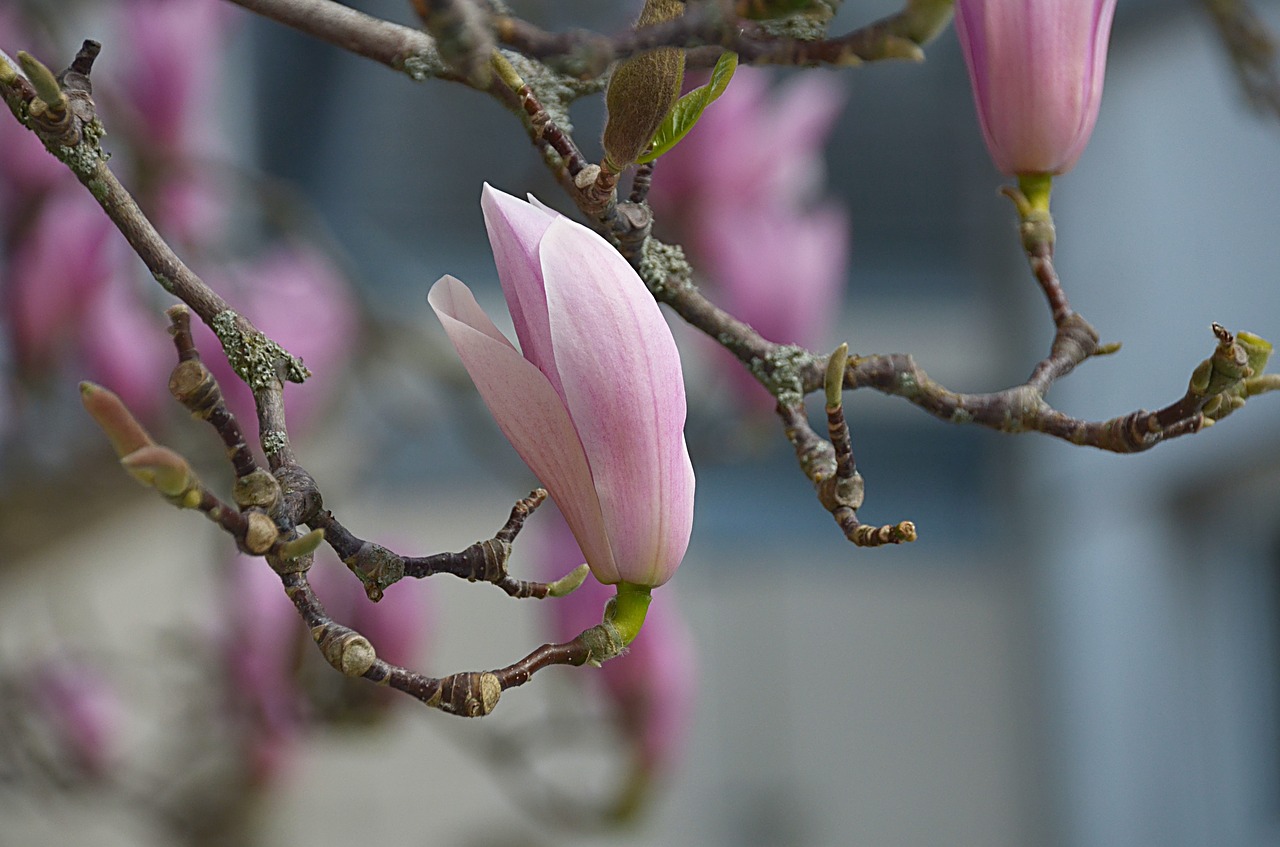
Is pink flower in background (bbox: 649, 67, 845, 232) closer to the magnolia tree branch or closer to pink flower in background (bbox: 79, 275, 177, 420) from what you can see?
pink flower in background (bbox: 79, 275, 177, 420)

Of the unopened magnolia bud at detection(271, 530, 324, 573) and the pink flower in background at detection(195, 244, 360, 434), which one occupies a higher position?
the pink flower in background at detection(195, 244, 360, 434)

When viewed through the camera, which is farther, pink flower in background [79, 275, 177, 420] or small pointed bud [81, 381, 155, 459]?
pink flower in background [79, 275, 177, 420]

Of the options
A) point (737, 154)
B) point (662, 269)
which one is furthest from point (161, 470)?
point (737, 154)

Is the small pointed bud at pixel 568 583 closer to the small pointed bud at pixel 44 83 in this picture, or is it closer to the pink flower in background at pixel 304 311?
the small pointed bud at pixel 44 83

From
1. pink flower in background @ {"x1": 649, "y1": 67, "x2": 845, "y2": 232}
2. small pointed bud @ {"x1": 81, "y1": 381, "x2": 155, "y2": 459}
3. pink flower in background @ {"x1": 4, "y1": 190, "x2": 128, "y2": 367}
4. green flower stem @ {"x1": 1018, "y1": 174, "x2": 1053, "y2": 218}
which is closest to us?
small pointed bud @ {"x1": 81, "y1": 381, "x2": 155, "y2": 459}

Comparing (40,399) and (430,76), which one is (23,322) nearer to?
(40,399)

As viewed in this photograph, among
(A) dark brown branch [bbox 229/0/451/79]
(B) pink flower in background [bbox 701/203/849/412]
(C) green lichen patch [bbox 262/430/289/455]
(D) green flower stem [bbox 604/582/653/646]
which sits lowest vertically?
(D) green flower stem [bbox 604/582/653/646]

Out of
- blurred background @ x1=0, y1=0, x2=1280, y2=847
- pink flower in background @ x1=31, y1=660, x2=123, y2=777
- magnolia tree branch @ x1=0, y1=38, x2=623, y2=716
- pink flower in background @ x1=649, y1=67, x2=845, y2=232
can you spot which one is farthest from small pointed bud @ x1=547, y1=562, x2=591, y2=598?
pink flower in background @ x1=31, y1=660, x2=123, y2=777

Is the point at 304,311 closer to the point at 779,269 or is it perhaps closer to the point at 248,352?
the point at 779,269
